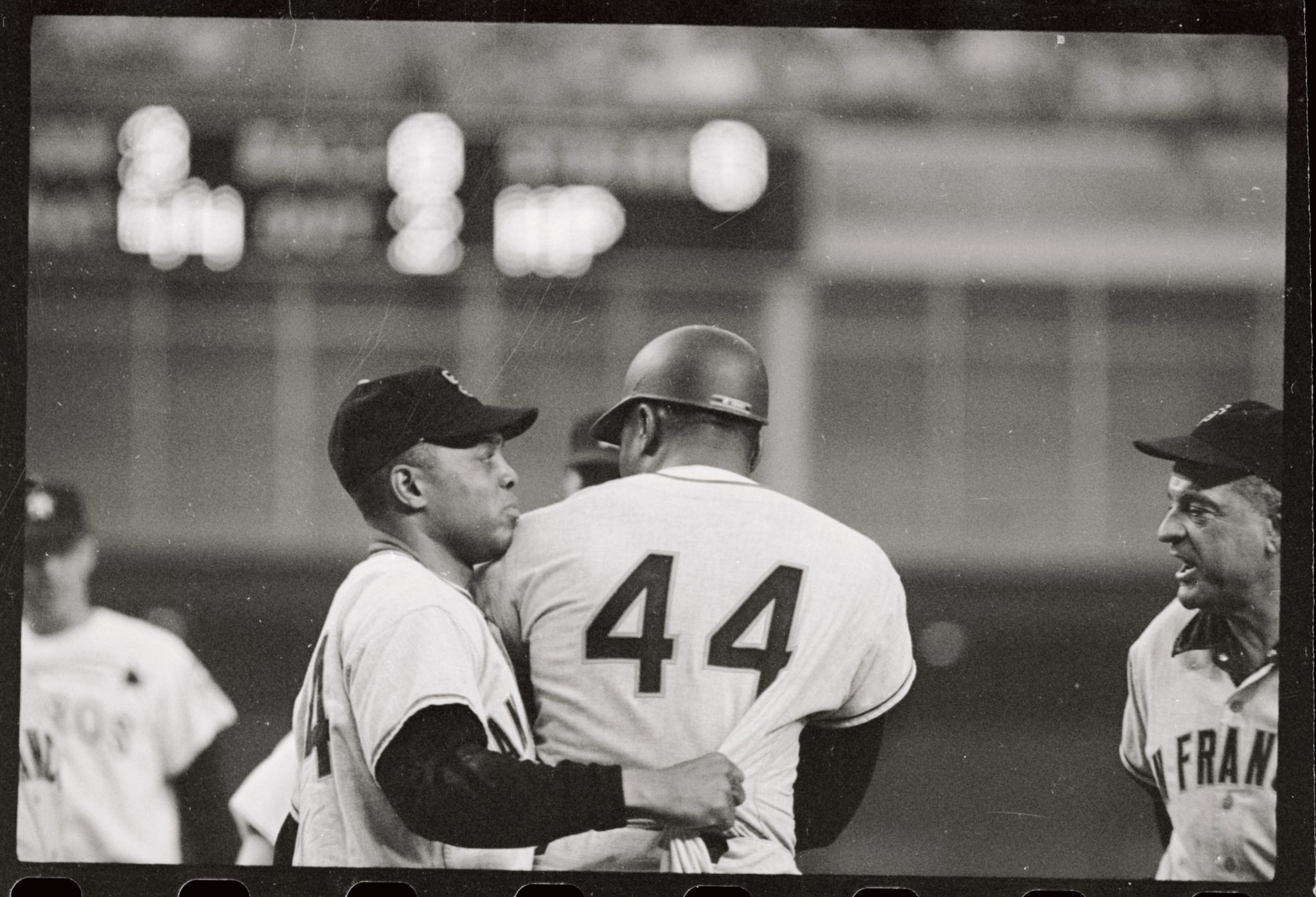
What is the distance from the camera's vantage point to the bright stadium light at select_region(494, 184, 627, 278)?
337 cm

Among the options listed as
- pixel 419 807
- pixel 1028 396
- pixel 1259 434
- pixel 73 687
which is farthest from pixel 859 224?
pixel 73 687

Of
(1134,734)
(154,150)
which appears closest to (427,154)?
(154,150)

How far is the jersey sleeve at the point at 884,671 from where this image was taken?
131 inches

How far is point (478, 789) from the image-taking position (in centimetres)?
313

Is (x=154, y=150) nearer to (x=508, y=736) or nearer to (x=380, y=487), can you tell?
(x=380, y=487)

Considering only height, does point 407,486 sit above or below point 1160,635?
above

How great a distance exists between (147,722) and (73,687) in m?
0.20

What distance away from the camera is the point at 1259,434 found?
3.44m

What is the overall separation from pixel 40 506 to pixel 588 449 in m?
1.32

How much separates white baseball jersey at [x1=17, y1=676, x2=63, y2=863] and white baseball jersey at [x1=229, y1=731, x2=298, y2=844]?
423 millimetres

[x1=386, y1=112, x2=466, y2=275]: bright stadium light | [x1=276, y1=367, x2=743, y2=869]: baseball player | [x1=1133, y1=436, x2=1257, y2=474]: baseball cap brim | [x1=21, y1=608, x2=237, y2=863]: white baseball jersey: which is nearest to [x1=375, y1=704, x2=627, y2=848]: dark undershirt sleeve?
[x1=276, y1=367, x2=743, y2=869]: baseball player

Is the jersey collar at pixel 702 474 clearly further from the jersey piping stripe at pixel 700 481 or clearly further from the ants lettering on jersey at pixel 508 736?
the ants lettering on jersey at pixel 508 736

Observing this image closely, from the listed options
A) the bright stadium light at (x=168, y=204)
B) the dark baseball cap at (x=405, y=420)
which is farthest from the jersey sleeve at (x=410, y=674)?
the bright stadium light at (x=168, y=204)

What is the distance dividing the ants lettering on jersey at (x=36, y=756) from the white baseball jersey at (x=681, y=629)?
114 cm
